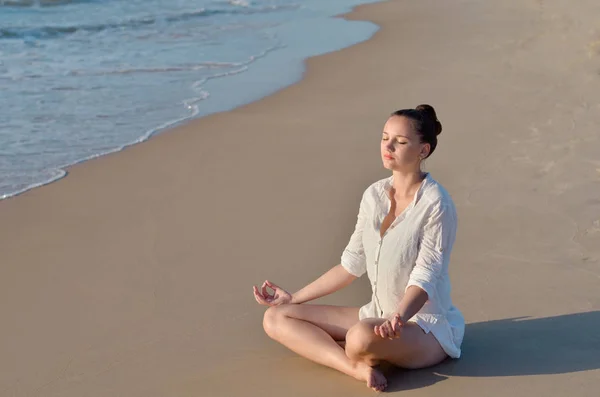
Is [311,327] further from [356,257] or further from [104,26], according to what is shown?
[104,26]

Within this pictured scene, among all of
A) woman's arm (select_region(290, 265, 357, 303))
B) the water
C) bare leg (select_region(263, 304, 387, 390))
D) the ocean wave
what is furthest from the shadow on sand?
the ocean wave

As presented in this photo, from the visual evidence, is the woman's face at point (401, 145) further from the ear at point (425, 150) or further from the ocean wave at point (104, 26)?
the ocean wave at point (104, 26)

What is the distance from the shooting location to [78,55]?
38.6 ft

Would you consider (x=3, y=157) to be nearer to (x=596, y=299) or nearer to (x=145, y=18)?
(x=596, y=299)

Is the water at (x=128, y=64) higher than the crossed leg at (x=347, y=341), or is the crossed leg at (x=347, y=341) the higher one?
the water at (x=128, y=64)

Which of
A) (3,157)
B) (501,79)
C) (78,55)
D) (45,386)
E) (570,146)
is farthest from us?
(78,55)

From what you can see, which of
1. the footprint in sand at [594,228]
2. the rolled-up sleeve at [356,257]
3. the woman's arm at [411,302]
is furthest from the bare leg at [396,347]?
the footprint in sand at [594,228]

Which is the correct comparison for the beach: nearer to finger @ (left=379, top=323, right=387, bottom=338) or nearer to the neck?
finger @ (left=379, top=323, right=387, bottom=338)

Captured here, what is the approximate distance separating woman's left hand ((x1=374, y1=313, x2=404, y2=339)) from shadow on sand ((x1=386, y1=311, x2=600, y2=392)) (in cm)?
34

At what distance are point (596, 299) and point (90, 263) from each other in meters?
2.69

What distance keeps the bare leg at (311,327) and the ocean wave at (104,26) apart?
10.7 meters

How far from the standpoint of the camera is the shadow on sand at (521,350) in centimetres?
366

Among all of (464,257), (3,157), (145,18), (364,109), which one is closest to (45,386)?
(464,257)

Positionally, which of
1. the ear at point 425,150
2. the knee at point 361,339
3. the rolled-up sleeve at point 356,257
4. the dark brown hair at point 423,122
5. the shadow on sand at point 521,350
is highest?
the dark brown hair at point 423,122
